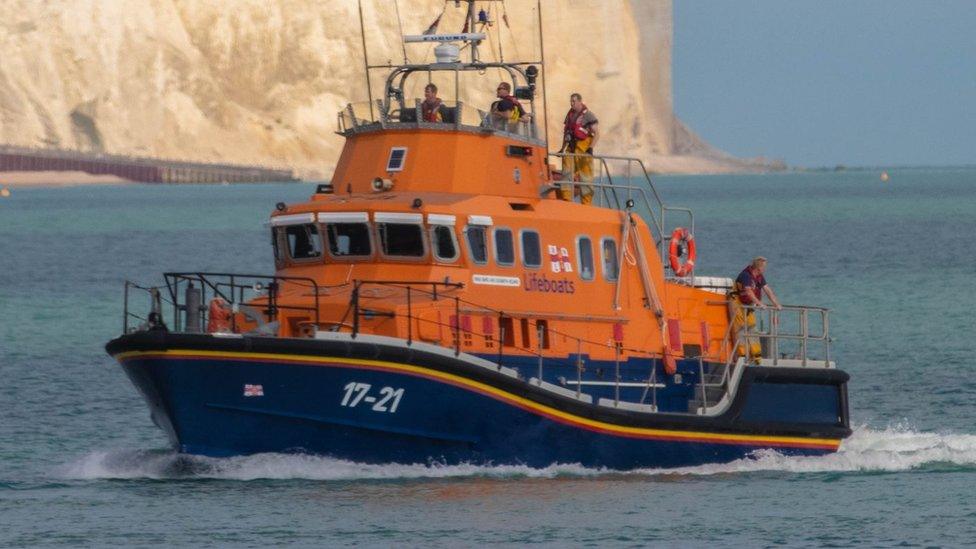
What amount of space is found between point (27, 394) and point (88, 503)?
11.0 m

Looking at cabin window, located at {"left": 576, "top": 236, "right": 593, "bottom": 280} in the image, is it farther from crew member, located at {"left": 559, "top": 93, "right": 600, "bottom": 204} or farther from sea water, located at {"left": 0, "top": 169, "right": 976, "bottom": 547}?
sea water, located at {"left": 0, "top": 169, "right": 976, "bottom": 547}

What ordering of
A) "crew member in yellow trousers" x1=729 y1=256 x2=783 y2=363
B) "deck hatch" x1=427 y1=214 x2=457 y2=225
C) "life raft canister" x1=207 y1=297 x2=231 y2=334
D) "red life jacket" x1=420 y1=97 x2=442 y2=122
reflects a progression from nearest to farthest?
"life raft canister" x1=207 y1=297 x2=231 y2=334, "deck hatch" x1=427 y1=214 x2=457 y2=225, "red life jacket" x1=420 y1=97 x2=442 y2=122, "crew member in yellow trousers" x1=729 y1=256 x2=783 y2=363

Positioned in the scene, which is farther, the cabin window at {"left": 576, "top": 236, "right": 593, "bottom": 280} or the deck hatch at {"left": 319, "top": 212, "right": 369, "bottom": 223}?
the cabin window at {"left": 576, "top": 236, "right": 593, "bottom": 280}

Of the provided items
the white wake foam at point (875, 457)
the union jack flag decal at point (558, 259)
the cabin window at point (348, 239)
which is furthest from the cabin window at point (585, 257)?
the cabin window at point (348, 239)

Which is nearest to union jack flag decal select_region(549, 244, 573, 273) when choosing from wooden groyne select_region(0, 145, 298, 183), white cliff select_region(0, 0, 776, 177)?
white cliff select_region(0, 0, 776, 177)

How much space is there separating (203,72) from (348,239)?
→ 143 meters

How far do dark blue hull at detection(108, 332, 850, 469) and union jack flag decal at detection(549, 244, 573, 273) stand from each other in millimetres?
1631

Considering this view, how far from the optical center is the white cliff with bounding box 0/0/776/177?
A: 501 feet

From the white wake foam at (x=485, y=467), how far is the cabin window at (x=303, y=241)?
8.04ft

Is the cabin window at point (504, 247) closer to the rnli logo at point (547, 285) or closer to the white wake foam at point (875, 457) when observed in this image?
the rnli logo at point (547, 285)

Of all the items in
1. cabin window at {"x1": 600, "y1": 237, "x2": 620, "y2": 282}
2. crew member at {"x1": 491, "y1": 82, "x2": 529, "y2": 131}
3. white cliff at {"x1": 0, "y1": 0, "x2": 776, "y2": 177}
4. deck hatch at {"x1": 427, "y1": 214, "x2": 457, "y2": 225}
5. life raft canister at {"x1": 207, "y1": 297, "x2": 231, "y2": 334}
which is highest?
white cliff at {"x1": 0, "y1": 0, "x2": 776, "y2": 177}

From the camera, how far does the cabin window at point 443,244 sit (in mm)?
20828

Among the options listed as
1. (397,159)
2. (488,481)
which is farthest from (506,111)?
(488,481)

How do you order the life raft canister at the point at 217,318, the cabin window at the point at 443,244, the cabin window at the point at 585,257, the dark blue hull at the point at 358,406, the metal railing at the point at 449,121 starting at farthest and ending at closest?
the cabin window at the point at 585,257 < the metal railing at the point at 449,121 < the cabin window at the point at 443,244 < the life raft canister at the point at 217,318 < the dark blue hull at the point at 358,406
